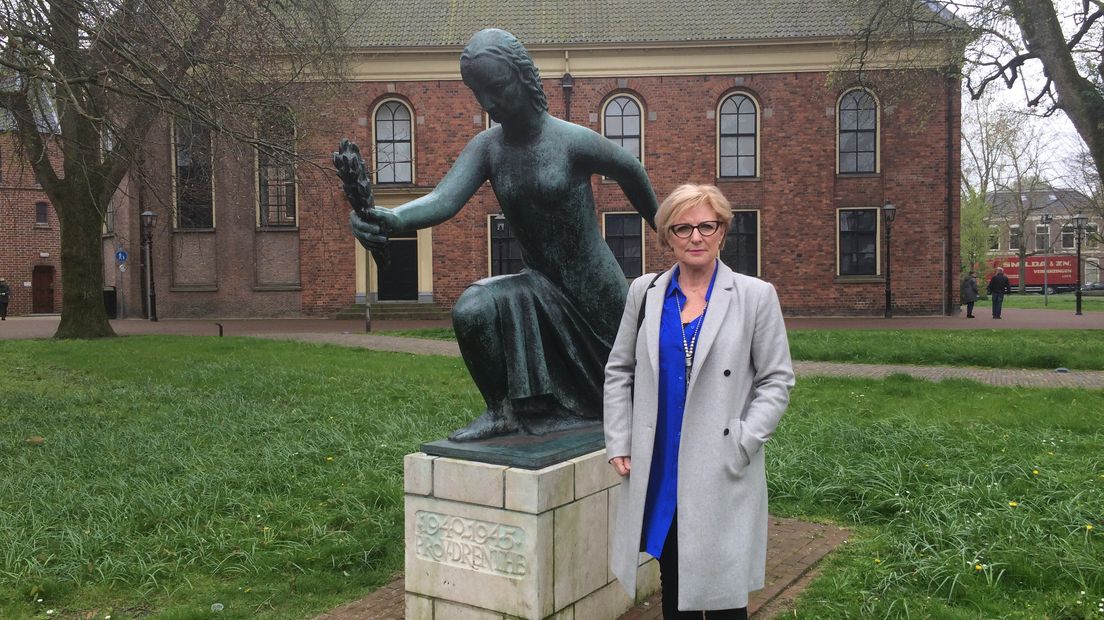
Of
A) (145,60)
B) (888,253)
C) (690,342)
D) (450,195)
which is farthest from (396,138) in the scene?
(690,342)

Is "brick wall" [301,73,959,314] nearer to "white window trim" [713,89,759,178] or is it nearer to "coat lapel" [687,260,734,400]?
"white window trim" [713,89,759,178]

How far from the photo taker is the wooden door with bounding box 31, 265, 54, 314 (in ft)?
123

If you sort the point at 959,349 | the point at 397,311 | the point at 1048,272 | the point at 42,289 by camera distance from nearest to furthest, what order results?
the point at 959,349
the point at 397,311
the point at 42,289
the point at 1048,272

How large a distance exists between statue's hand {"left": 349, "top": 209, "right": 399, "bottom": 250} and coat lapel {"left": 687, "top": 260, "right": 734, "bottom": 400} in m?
1.30

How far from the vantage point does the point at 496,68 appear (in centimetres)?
345

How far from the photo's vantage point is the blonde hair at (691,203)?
8.27ft

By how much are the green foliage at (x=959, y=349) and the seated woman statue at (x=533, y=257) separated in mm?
10305

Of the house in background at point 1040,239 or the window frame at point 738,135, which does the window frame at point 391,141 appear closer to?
the window frame at point 738,135

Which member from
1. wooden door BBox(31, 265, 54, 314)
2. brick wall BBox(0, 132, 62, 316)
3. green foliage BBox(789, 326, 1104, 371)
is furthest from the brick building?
wooden door BBox(31, 265, 54, 314)

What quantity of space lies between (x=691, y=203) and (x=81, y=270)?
17.8 m

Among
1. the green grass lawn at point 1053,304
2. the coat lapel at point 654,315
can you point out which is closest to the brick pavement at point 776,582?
the coat lapel at point 654,315

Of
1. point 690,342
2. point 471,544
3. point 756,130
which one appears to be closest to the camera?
point 690,342

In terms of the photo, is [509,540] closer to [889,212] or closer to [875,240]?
[889,212]

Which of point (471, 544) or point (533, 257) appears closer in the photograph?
point (471, 544)
